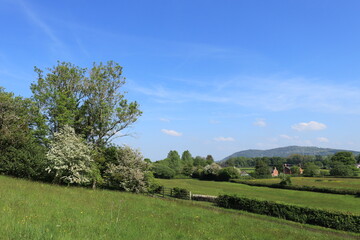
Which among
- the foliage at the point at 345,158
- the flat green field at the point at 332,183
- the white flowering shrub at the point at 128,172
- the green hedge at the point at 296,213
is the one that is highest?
the foliage at the point at 345,158

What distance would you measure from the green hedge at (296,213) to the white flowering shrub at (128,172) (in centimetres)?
1046

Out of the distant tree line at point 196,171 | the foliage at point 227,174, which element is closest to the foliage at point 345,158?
the foliage at point 227,174

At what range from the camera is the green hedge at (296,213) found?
21.8 meters

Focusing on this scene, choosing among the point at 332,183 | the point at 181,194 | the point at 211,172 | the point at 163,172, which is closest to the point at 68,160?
the point at 181,194

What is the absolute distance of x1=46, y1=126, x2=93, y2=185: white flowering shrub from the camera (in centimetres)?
2519

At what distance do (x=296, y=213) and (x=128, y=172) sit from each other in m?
19.8

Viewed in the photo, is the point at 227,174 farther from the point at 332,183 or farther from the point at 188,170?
the point at 332,183

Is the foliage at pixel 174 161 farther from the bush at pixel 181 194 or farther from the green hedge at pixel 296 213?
the green hedge at pixel 296 213

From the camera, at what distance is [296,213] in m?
24.8

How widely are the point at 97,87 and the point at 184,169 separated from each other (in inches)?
3253

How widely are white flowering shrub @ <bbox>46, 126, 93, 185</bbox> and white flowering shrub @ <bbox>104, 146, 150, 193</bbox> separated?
4898mm

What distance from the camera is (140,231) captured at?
30.3ft

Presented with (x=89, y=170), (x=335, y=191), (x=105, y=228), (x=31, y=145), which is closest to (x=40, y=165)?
(x=31, y=145)

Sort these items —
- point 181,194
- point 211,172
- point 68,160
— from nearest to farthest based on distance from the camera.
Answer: point 68,160
point 181,194
point 211,172
